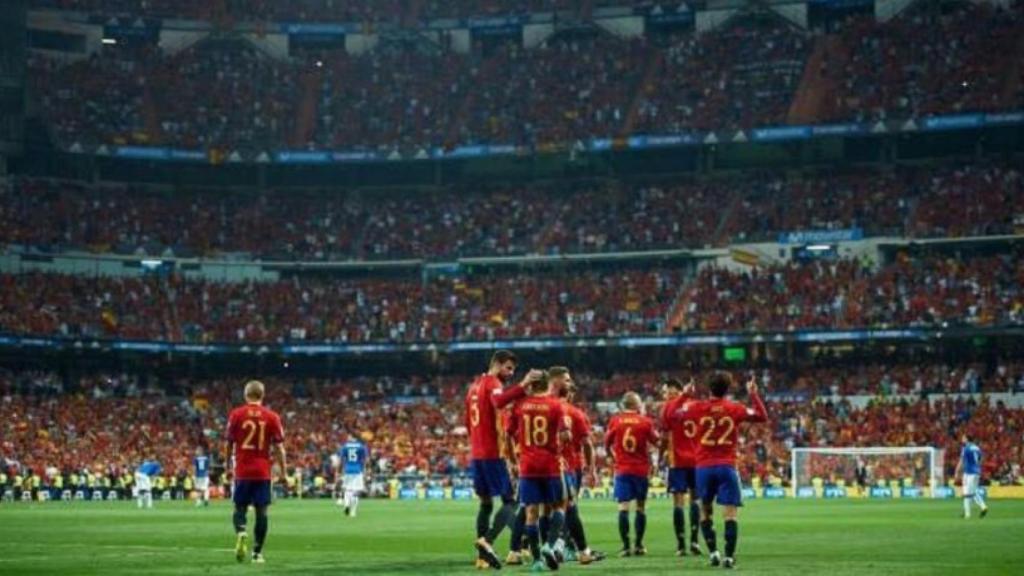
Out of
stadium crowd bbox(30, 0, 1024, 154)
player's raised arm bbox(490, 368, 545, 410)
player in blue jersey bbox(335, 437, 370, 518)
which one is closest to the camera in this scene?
player's raised arm bbox(490, 368, 545, 410)

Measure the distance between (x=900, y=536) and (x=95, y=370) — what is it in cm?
6173

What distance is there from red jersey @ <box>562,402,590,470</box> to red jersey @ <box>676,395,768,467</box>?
191 cm

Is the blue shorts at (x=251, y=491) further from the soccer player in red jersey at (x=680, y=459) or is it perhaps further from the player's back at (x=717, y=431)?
the player's back at (x=717, y=431)

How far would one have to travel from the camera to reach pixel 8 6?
3718 inches

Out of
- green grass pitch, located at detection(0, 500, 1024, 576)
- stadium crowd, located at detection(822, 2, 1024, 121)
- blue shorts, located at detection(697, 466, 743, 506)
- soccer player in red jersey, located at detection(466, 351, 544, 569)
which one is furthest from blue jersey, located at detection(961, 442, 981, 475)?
stadium crowd, located at detection(822, 2, 1024, 121)

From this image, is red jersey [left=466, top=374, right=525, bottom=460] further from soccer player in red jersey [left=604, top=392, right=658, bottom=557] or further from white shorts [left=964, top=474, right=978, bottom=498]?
white shorts [left=964, top=474, right=978, bottom=498]

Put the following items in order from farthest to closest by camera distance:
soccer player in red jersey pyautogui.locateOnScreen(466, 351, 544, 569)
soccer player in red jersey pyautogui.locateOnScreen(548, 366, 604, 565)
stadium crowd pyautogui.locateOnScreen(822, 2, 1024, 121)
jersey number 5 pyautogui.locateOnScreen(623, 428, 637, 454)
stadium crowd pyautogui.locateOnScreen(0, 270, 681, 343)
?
stadium crowd pyautogui.locateOnScreen(822, 2, 1024, 121) < stadium crowd pyautogui.locateOnScreen(0, 270, 681, 343) < jersey number 5 pyautogui.locateOnScreen(623, 428, 637, 454) < soccer player in red jersey pyautogui.locateOnScreen(548, 366, 604, 565) < soccer player in red jersey pyautogui.locateOnScreen(466, 351, 544, 569)

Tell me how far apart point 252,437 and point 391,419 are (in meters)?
59.0

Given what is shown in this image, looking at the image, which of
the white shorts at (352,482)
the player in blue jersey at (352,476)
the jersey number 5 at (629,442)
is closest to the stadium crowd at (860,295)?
the player in blue jersey at (352,476)

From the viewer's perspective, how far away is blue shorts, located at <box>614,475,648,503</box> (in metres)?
30.0

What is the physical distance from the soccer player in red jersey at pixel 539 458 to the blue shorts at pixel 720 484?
2.05 m

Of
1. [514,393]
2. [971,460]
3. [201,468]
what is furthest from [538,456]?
[201,468]

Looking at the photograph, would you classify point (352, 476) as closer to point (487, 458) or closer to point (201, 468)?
point (201, 468)

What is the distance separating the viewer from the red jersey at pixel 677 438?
2942cm
